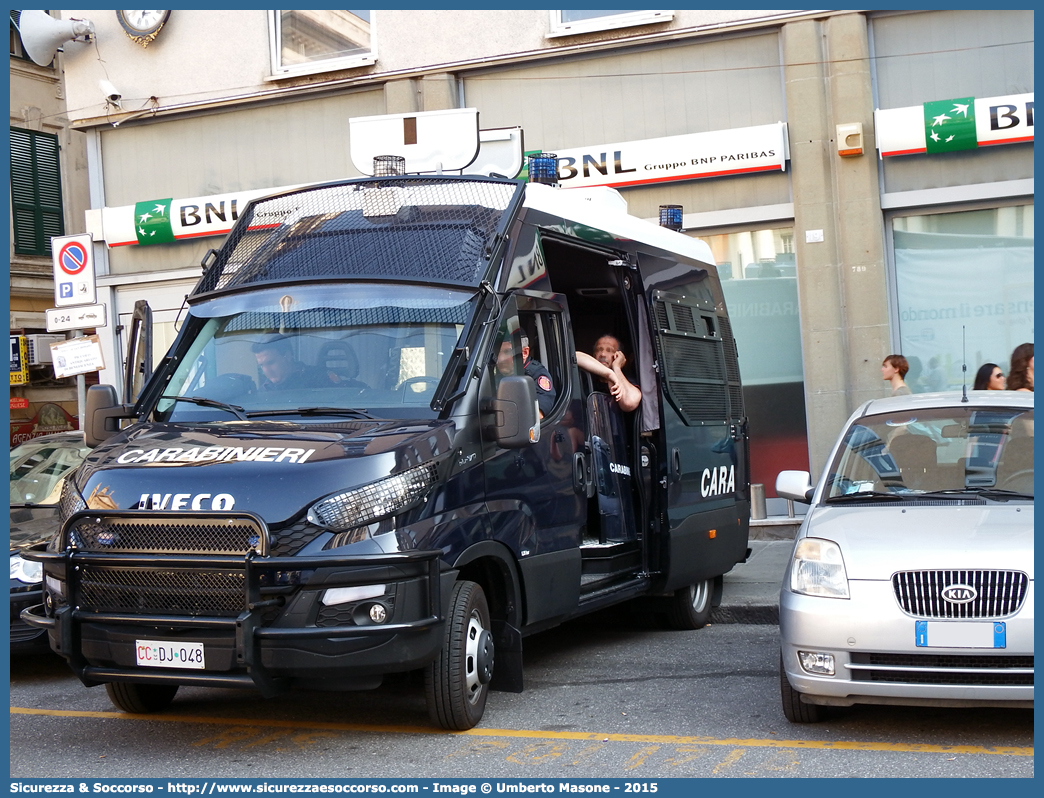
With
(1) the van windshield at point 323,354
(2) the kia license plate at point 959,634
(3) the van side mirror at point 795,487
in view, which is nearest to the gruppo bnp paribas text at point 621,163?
(3) the van side mirror at point 795,487

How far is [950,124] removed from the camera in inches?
510

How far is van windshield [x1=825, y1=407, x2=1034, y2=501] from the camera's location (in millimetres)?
6508

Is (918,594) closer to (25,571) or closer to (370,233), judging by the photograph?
(370,233)

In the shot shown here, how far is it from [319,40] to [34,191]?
10.3m

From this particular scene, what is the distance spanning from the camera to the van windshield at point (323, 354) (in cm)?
622

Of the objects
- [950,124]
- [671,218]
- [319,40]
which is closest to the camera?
[671,218]

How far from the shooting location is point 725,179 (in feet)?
45.6

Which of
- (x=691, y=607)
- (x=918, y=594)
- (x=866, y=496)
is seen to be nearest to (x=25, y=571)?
(x=691, y=607)

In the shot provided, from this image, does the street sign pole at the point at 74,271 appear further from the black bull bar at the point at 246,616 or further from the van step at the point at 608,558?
the black bull bar at the point at 246,616

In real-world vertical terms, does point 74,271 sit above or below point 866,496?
above

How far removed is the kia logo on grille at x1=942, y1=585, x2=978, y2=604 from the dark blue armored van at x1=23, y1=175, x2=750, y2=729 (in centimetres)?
205

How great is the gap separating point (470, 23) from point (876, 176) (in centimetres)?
504

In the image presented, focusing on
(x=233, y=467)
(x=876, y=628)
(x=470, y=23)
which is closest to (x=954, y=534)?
(x=876, y=628)

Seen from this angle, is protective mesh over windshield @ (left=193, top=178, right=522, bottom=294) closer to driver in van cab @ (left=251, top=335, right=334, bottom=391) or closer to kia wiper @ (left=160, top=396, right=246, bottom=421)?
driver in van cab @ (left=251, top=335, right=334, bottom=391)
